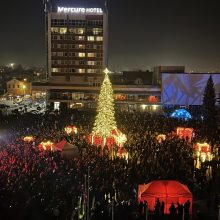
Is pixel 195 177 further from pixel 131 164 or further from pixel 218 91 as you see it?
pixel 218 91

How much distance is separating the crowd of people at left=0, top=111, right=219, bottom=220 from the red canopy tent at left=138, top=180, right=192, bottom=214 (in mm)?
578

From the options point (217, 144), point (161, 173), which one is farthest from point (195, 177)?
point (217, 144)

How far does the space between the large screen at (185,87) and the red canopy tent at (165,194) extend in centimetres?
3123

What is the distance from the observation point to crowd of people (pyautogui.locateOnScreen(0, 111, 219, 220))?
11641 mm

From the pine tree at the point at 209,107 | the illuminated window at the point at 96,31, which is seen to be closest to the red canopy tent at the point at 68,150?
the pine tree at the point at 209,107

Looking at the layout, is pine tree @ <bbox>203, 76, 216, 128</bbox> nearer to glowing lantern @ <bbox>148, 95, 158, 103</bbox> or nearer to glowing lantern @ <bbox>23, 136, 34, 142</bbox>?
glowing lantern @ <bbox>148, 95, 158, 103</bbox>

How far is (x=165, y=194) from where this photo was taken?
41.3ft

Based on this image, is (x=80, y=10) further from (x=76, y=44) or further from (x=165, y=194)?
(x=165, y=194)

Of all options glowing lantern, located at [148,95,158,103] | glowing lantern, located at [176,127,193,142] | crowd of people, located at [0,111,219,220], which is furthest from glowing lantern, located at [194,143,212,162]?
glowing lantern, located at [148,95,158,103]

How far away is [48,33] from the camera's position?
2502 inches

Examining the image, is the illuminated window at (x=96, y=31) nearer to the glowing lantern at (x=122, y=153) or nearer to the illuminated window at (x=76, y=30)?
the illuminated window at (x=76, y=30)

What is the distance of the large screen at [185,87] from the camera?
42.8 meters

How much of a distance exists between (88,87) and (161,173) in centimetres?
3344

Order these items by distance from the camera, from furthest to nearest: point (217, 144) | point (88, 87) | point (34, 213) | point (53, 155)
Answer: point (88, 87), point (217, 144), point (53, 155), point (34, 213)
